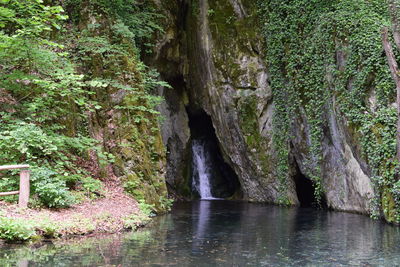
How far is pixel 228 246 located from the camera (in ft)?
25.0

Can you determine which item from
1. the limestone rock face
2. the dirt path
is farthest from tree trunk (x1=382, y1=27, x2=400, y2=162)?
the dirt path

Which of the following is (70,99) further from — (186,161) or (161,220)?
(186,161)

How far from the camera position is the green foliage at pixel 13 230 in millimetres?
6910

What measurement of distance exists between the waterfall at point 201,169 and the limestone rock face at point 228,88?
0.78 meters

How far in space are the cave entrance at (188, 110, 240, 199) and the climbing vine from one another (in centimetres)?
494

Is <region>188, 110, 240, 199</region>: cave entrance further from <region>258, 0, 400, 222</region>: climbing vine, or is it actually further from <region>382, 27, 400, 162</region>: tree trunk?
<region>382, 27, 400, 162</region>: tree trunk

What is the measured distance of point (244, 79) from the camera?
59.5 feet

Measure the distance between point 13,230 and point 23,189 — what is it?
4.26 ft

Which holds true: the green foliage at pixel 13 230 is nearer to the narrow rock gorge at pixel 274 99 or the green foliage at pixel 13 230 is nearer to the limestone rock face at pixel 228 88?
the narrow rock gorge at pixel 274 99

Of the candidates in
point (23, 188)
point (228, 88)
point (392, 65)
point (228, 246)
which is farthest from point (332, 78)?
point (23, 188)

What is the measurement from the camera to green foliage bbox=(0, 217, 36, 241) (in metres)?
6.91

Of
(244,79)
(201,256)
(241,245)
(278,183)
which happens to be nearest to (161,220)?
(241,245)

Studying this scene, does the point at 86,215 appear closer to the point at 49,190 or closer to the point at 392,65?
the point at 49,190

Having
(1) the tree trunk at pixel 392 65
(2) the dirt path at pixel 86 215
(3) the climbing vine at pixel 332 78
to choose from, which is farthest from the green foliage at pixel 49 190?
(1) the tree trunk at pixel 392 65
